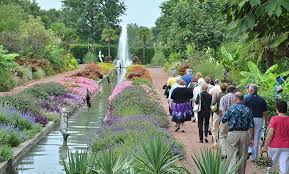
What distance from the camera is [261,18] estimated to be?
5938 mm

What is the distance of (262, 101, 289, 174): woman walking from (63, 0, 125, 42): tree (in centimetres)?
8027

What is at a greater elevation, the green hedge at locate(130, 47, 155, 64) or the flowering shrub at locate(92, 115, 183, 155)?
the flowering shrub at locate(92, 115, 183, 155)

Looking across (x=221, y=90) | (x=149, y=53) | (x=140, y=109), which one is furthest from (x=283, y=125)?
(x=149, y=53)

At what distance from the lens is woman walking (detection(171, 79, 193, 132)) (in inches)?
627

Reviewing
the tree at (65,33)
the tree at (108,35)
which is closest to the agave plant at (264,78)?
the tree at (65,33)

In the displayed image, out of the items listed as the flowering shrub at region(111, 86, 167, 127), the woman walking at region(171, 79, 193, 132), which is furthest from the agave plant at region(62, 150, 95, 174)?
the flowering shrub at region(111, 86, 167, 127)

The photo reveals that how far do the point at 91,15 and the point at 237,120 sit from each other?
81439 millimetres

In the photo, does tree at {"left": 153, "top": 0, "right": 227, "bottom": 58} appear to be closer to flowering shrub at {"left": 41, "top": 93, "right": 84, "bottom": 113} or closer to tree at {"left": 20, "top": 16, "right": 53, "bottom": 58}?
tree at {"left": 20, "top": 16, "right": 53, "bottom": 58}

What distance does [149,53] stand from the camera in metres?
83.1

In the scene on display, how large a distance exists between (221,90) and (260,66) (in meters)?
14.6

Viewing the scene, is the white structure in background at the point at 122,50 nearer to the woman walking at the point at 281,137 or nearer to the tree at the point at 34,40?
the tree at the point at 34,40

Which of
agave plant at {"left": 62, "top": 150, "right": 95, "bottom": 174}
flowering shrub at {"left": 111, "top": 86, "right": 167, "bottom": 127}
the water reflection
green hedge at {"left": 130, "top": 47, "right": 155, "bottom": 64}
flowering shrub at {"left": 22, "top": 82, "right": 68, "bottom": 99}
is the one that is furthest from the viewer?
green hedge at {"left": 130, "top": 47, "right": 155, "bottom": 64}

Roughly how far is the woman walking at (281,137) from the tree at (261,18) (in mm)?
2560

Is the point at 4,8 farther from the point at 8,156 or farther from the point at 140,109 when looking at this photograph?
the point at 8,156
